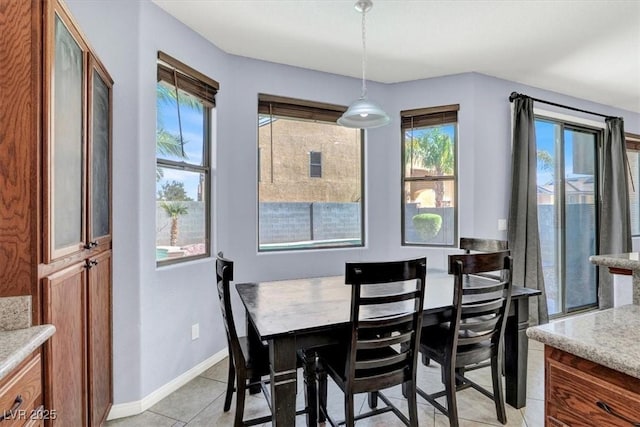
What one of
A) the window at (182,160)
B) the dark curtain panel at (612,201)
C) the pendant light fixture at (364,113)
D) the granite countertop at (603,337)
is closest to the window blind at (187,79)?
the window at (182,160)

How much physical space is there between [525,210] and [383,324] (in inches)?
105

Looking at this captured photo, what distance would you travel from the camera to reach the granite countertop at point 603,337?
91cm

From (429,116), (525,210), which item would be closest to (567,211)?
(525,210)

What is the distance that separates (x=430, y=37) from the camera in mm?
2814

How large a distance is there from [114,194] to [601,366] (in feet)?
8.17

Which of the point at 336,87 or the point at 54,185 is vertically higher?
the point at 336,87

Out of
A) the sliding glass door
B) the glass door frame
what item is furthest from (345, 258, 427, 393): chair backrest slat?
the glass door frame

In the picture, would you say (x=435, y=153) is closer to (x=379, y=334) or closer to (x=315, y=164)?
(x=315, y=164)

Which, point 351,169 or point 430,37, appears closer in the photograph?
point 430,37

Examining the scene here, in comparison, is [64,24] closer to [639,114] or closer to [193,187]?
[193,187]

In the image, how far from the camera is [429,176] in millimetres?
3721

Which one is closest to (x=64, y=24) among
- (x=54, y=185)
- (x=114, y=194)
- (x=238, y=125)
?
(x=54, y=185)

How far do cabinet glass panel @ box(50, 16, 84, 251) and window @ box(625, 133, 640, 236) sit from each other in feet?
20.6

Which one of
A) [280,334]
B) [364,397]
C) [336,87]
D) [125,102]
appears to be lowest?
[364,397]
